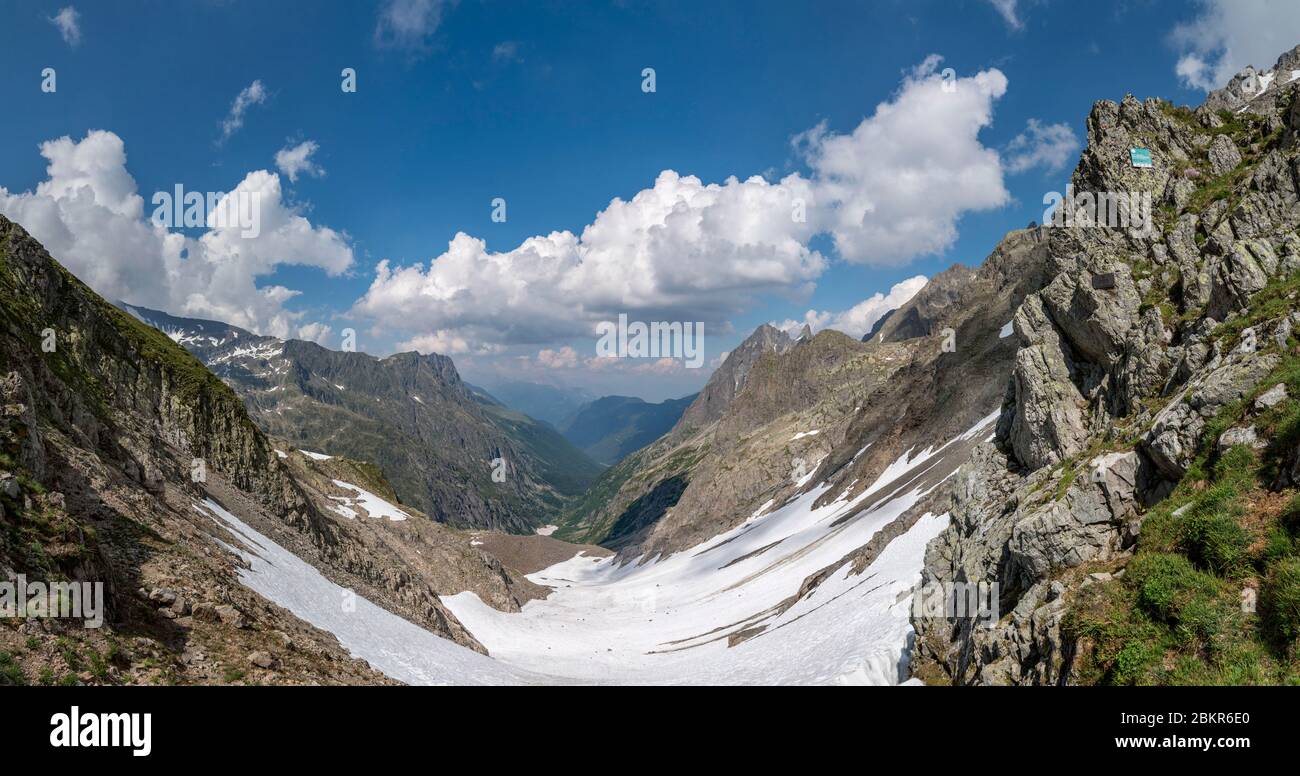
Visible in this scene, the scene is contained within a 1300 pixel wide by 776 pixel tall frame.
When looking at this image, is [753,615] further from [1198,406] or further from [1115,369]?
[1198,406]

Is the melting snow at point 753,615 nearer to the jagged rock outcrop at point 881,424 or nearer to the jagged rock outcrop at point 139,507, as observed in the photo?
the jagged rock outcrop at point 881,424

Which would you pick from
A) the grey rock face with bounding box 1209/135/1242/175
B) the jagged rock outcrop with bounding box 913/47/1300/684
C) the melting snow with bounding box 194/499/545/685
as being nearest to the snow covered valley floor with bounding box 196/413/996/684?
the melting snow with bounding box 194/499/545/685

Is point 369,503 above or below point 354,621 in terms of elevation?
above

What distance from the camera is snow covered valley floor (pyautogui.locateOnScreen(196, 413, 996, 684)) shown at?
25844mm

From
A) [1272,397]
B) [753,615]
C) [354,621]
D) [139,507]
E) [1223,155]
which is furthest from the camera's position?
[753,615]

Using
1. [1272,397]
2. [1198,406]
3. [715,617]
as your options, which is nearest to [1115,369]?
[1198,406]

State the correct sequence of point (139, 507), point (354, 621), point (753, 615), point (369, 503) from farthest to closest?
1. point (369, 503)
2. point (753, 615)
3. point (354, 621)
4. point (139, 507)

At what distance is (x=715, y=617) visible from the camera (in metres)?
56.8

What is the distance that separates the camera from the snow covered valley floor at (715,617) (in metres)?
Answer: 25.8

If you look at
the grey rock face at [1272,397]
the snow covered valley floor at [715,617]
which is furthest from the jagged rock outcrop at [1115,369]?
the snow covered valley floor at [715,617]

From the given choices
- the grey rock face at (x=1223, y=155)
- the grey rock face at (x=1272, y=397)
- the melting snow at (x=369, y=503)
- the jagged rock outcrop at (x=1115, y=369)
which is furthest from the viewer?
the melting snow at (x=369, y=503)

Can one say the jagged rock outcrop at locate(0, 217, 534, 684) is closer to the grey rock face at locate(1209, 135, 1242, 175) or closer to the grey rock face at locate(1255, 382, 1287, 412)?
the grey rock face at locate(1255, 382, 1287, 412)

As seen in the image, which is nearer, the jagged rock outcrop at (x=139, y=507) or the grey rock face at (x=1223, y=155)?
the jagged rock outcrop at (x=139, y=507)
